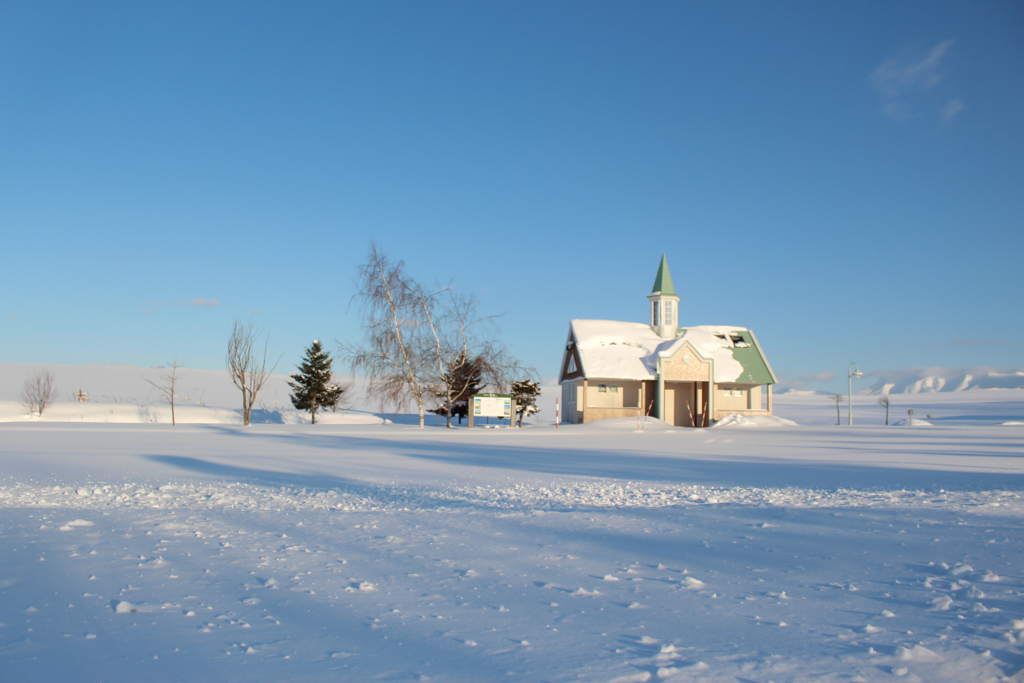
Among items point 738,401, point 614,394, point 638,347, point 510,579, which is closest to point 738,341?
point 738,401

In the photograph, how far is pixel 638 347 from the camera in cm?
3847

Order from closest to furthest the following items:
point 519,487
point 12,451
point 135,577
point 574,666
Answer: point 574,666 < point 135,577 < point 519,487 < point 12,451

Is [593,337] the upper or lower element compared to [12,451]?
upper

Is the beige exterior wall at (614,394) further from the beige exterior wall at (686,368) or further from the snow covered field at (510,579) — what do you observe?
the snow covered field at (510,579)

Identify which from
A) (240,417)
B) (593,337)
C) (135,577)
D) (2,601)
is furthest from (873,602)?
(240,417)

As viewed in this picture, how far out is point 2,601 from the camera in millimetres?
4555

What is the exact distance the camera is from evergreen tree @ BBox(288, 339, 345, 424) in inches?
1690

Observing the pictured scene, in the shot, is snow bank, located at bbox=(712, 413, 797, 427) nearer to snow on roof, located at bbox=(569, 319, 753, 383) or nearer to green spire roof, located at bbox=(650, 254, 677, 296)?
snow on roof, located at bbox=(569, 319, 753, 383)

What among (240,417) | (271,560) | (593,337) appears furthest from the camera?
(240,417)

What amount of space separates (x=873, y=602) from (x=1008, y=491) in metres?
7.20

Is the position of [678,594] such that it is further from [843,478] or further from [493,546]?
[843,478]

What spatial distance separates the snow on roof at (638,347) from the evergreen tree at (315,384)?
58.8ft

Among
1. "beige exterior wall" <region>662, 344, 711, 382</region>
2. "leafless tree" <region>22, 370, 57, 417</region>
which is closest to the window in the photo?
"beige exterior wall" <region>662, 344, 711, 382</region>

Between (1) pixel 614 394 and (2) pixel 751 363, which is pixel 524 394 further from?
(2) pixel 751 363
